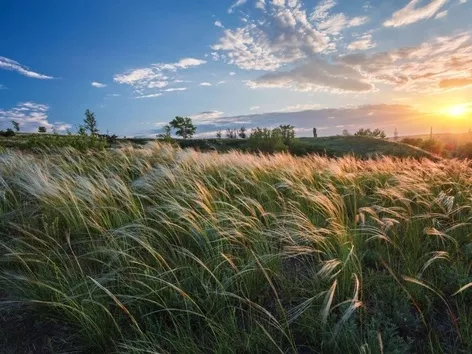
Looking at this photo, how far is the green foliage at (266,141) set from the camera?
3297cm

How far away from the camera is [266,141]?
34125 mm

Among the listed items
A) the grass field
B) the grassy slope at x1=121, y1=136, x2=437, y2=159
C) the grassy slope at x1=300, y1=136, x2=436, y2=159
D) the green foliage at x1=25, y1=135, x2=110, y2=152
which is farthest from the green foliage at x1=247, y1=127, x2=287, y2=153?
the grass field

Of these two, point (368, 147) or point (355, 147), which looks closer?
point (368, 147)

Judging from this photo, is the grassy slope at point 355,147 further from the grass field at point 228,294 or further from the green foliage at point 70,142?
the grass field at point 228,294

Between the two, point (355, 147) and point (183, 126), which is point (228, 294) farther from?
point (183, 126)

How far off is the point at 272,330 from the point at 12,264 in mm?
2469

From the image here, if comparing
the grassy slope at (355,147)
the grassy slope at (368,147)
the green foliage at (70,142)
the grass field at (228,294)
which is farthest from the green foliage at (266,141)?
the grass field at (228,294)

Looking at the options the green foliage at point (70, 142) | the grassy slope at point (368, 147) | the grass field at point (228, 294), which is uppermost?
the green foliage at point (70, 142)

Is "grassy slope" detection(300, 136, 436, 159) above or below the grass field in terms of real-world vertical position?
below

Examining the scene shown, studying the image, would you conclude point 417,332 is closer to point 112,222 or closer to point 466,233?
point 466,233

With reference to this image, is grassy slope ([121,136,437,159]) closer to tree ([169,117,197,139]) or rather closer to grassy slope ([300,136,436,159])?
grassy slope ([300,136,436,159])

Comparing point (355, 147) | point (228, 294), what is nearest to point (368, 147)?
point (355, 147)

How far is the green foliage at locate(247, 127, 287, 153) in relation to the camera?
108 ft

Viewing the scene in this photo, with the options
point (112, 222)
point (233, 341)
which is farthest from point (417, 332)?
point (112, 222)
